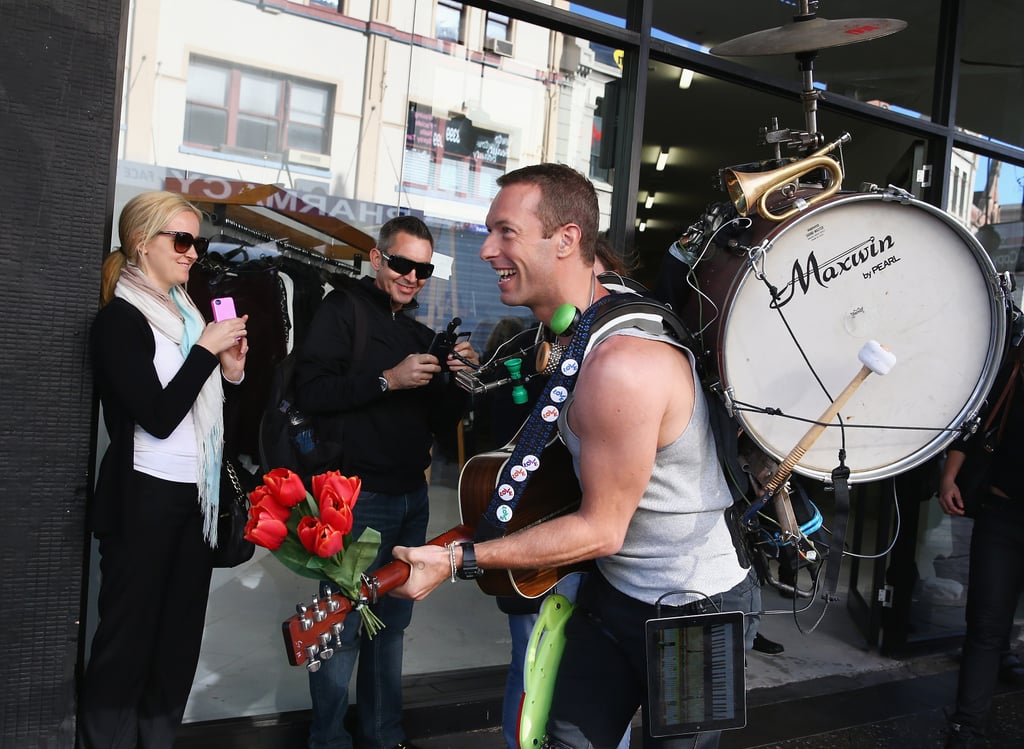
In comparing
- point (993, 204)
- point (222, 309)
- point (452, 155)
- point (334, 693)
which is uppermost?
point (993, 204)

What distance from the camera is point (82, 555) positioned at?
271 cm

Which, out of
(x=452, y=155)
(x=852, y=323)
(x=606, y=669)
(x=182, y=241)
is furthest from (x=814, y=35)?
(x=182, y=241)

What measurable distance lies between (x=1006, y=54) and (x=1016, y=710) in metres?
3.82

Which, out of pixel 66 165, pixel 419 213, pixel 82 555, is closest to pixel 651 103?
pixel 419 213

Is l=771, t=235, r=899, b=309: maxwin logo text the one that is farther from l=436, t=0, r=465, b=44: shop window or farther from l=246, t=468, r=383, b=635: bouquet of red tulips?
l=436, t=0, r=465, b=44: shop window

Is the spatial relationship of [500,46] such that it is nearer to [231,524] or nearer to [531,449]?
[231,524]

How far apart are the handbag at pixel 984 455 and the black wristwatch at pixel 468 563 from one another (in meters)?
2.63

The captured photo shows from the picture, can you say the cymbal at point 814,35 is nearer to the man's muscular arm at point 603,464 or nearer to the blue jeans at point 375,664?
the man's muscular arm at point 603,464

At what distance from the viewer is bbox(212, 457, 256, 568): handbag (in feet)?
9.10

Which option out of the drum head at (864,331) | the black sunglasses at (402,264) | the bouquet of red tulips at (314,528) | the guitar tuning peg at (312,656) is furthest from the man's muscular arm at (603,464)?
the black sunglasses at (402,264)

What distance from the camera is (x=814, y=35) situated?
2.55m

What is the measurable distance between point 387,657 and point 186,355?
52.0 inches

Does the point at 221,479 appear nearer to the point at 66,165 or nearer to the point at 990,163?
the point at 66,165

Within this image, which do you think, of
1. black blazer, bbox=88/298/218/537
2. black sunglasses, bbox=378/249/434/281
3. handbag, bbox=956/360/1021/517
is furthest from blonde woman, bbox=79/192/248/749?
handbag, bbox=956/360/1021/517
